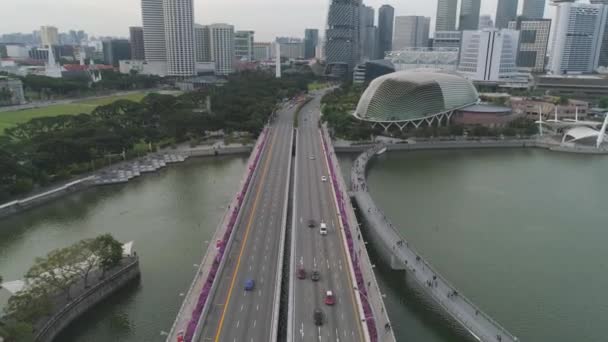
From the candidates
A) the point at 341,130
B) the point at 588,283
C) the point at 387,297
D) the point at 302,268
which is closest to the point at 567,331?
the point at 588,283

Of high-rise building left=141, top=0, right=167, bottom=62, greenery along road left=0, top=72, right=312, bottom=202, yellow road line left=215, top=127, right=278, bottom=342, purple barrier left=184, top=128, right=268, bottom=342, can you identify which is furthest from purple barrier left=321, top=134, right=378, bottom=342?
high-rise building left=141, top=0, right=167, bottom=62

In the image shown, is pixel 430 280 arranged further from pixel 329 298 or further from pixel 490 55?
pixel 490 55

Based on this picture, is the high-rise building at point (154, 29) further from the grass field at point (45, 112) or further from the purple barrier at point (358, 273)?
the purple barrier at point (358, 273)

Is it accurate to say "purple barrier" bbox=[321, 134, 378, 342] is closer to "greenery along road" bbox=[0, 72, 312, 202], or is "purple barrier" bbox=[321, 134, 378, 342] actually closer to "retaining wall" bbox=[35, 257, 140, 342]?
"retaining wall" bbox=[35, 257, 140, 342]

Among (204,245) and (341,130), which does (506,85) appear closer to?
(341,130)

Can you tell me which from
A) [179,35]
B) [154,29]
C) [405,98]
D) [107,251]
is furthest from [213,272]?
[154,29]

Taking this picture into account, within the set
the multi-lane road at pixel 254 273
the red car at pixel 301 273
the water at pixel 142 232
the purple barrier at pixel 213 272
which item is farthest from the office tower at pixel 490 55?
the red car at pixel 301 273
